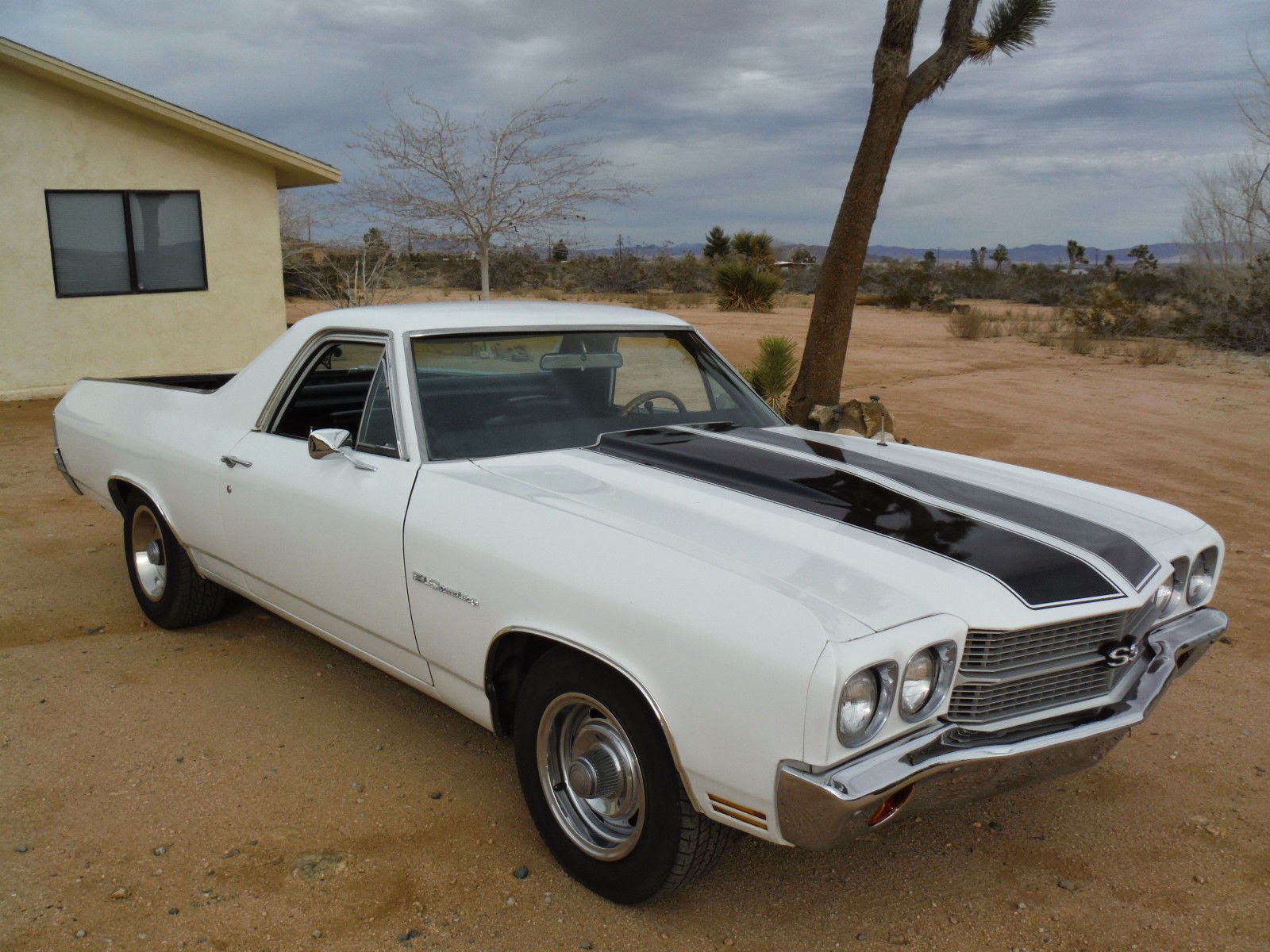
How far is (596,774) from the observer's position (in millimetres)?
2703

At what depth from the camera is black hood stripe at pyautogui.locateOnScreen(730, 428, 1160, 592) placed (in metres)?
2.83

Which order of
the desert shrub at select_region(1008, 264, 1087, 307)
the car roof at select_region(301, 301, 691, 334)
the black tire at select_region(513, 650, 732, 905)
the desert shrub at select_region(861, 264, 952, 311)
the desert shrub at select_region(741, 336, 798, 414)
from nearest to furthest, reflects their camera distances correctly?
the black tire at select_region(513, 650, 732, 905), the car roof at select_region(301, 301, 691, 334), the desert shrub at select_region(741, 336, 798, 414), the desert shrub at select_region(861, 264, 952, 311), the desert shrub at select_region(1008, 264, 1087, 307)

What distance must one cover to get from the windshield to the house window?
33.9 feet

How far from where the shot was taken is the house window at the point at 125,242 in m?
11.8

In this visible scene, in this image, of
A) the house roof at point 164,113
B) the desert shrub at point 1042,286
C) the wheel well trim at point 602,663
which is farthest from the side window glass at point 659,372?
the desert shrub at point 1042,286

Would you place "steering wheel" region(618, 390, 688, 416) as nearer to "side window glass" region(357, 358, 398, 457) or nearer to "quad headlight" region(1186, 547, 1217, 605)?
"side window glass" region(357, 358, 398, 457)

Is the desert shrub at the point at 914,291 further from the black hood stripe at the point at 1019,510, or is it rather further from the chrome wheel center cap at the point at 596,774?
the chrome wheel center cap at the point at 596,774

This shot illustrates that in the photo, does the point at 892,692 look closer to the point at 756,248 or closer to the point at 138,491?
the point at 138,491

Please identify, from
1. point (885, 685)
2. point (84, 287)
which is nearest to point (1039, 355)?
point (84, 287)

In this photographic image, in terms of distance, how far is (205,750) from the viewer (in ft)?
12.0

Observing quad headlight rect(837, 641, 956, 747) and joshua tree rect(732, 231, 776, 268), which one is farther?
joshua tree rect(732, 231, 776, 268)

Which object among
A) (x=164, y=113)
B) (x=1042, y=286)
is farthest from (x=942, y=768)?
(x=1042, y=286)

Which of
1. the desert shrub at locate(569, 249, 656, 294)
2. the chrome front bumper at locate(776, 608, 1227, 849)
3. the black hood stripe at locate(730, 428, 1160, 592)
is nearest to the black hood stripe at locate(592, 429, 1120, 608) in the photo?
the black hood stripe at locate(730, 428, 1160, 592)

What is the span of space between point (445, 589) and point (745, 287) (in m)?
26.9
